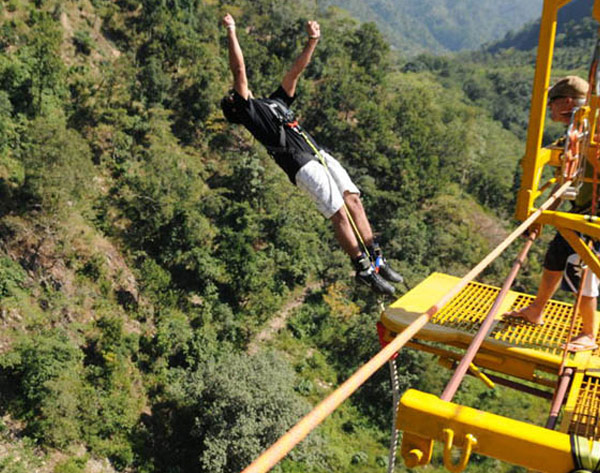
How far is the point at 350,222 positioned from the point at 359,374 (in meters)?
2.20

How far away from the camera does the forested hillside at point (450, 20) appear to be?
15738 centimetres

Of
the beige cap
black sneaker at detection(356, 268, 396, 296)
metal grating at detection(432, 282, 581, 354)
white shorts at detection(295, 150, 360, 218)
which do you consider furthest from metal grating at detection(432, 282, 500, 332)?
the beige cap

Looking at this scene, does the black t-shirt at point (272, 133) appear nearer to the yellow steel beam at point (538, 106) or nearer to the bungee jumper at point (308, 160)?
the bungee jumper at point (308, 160)

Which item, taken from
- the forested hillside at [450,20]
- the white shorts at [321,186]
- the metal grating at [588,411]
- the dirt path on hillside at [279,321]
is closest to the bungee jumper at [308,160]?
the white shorts at [321,186]

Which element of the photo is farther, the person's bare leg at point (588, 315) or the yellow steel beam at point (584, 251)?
the person's bare leg at point (588, 315)

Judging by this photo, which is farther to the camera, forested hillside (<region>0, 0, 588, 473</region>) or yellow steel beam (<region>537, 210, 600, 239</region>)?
forested hillside (<region>0, 0, 588, 473</region>)

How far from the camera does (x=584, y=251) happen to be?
2.57m

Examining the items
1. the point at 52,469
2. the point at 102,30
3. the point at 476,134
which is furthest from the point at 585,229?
the point at 476,134

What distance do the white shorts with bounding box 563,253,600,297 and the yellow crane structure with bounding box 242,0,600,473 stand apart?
0.17 m

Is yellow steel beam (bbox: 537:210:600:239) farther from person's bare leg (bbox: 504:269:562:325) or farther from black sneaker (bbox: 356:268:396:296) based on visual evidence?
black sneaker (bbox: 356:268:396:296)

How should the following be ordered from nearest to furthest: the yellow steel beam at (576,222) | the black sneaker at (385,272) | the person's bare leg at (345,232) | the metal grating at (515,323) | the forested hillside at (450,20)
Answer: the yellow steel beam at (576,222), the metal grating at (515,323), the person's bare leg at (345,232), the black sneaker at (385,272), the forested hillside at (450,20)

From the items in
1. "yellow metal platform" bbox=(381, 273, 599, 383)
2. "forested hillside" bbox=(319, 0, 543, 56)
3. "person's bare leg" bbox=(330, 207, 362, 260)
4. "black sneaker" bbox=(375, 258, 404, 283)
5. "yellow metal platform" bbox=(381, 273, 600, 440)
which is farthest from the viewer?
"forested hillside" bbox=(319, 0, 543, 56)

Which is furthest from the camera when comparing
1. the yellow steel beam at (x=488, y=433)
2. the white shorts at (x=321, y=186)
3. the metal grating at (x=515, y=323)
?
the white shorts at (x=321, y=186)

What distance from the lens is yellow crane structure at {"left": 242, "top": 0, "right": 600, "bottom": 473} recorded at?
112cm
